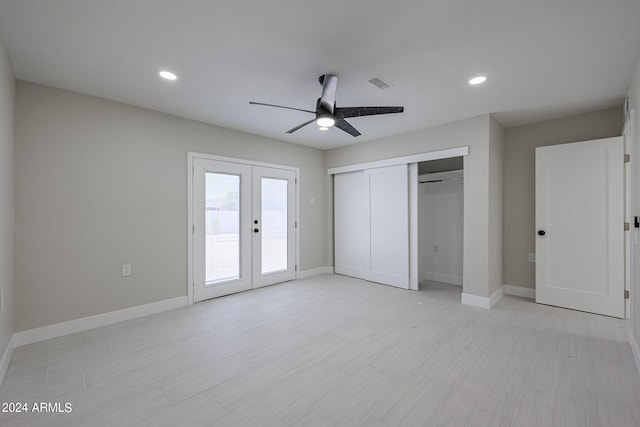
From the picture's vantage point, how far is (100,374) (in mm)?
2170

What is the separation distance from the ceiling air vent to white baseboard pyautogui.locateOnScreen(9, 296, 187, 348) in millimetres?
3567

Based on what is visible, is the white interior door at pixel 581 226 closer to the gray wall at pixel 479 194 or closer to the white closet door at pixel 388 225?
the gray wall at pixel 479 194

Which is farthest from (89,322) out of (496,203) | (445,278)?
(496,203)

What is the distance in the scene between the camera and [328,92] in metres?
2.57

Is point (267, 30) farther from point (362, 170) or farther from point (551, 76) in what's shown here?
point (362, 170)

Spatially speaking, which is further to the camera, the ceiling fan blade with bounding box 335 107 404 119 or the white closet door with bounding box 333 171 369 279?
the white closet door with bounding box 333 171 369 279

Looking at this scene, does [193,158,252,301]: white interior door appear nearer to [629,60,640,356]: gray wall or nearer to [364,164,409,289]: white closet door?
[364,164,409,289]: white closet door

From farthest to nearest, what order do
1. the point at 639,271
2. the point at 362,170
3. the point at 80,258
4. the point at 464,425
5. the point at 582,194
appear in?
the point at 362,170 → the point at 582,194 → the point at 80,258 → the point at 639,271 → the point at 464,425

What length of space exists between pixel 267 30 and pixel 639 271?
3.52 meters

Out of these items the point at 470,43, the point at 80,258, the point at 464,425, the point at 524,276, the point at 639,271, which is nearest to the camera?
the point at 464,425

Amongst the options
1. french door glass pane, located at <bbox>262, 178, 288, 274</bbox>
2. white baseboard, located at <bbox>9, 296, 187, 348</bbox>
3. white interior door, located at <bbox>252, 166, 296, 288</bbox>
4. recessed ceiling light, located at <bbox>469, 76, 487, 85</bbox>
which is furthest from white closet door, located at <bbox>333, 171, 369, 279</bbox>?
white baseboard, located at <bbox>9, 296, 187, 348</bbox>

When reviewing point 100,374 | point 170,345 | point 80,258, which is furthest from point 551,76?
point 80,258

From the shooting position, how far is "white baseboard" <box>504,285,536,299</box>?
157 inches

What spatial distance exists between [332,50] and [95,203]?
3.00 meters
